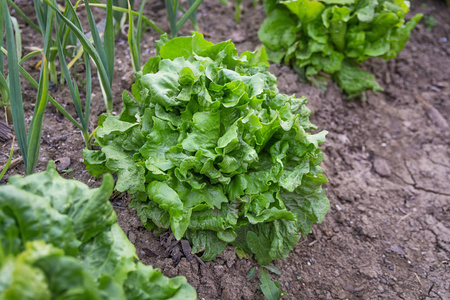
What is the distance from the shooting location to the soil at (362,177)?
8.05ft

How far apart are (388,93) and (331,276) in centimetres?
233

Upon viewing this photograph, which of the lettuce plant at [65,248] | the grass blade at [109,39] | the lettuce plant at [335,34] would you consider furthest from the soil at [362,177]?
the lettuce plant at [65,248]

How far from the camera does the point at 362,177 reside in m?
3.32

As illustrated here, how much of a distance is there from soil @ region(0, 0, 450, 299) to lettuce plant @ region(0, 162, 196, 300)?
666mm

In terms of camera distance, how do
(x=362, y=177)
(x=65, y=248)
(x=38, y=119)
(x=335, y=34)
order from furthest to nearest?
(x=335, y=34)
(x=362, y=177)
(x=38, y=119)
(x=65, y=248)

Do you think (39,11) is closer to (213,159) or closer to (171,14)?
(171,14)

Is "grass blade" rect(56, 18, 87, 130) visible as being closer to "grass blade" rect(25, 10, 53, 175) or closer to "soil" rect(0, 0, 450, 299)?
"grass blade" rect(25, 10, 53, 175)

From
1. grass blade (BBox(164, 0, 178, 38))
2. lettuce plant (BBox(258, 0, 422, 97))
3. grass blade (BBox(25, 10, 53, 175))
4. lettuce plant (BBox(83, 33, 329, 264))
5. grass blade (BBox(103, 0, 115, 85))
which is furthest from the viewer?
lettuce plant (BBox(258, 0, 422, 97))

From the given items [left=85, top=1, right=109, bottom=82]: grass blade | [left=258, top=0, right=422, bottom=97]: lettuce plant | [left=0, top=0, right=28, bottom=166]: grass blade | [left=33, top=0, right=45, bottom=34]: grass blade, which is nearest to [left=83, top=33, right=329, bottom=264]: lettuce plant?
[left=85, top=1, right=109, bottom=82]: grass blade

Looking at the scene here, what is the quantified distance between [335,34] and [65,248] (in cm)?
302

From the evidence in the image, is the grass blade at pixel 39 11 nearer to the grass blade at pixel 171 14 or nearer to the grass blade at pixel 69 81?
the grass blade at pixel 69 81

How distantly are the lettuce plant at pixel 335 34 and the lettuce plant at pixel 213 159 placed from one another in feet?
4.72

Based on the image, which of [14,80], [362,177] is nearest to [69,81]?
[14,80]

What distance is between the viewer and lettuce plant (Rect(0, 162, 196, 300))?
120cm
